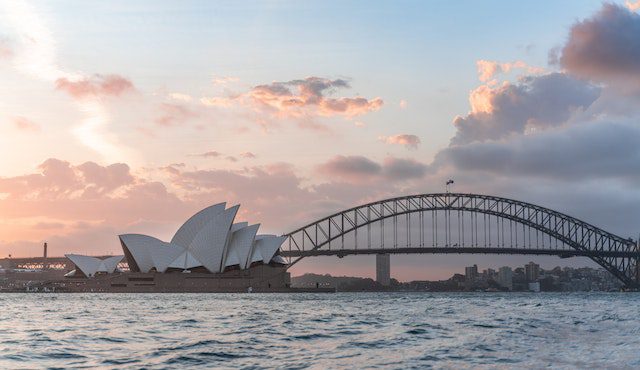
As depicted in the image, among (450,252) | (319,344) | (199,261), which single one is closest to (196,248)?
(199,261)

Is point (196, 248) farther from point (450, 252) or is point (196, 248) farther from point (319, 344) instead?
point (319, 344)

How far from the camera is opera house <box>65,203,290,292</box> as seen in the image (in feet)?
502

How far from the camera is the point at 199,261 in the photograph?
155625mm

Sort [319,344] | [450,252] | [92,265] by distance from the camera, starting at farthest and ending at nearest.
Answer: [92,265], [450,252], [319,344]

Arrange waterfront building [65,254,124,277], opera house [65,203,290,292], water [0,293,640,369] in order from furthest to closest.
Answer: waterfront building [65,254,124,277], opera house [65,203,290,292], water [0,293,640,369]

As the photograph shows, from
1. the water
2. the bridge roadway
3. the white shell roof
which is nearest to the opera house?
the white shell roof

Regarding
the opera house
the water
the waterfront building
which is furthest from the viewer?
the waterfront building

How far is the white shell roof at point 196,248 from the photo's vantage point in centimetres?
15100

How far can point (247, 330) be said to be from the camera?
39.8 meters

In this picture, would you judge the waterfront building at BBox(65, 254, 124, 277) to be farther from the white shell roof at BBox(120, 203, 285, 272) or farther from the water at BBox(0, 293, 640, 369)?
the water at BBox(0, 293, 640, 369)

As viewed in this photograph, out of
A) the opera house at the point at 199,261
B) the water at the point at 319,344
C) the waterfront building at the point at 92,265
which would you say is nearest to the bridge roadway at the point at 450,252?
the opera house at the point at 199,261

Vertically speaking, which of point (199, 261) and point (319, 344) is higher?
point (199, 261)

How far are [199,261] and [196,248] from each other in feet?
9.87

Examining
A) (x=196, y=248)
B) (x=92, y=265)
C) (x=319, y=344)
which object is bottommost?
(x=319, y=344)
